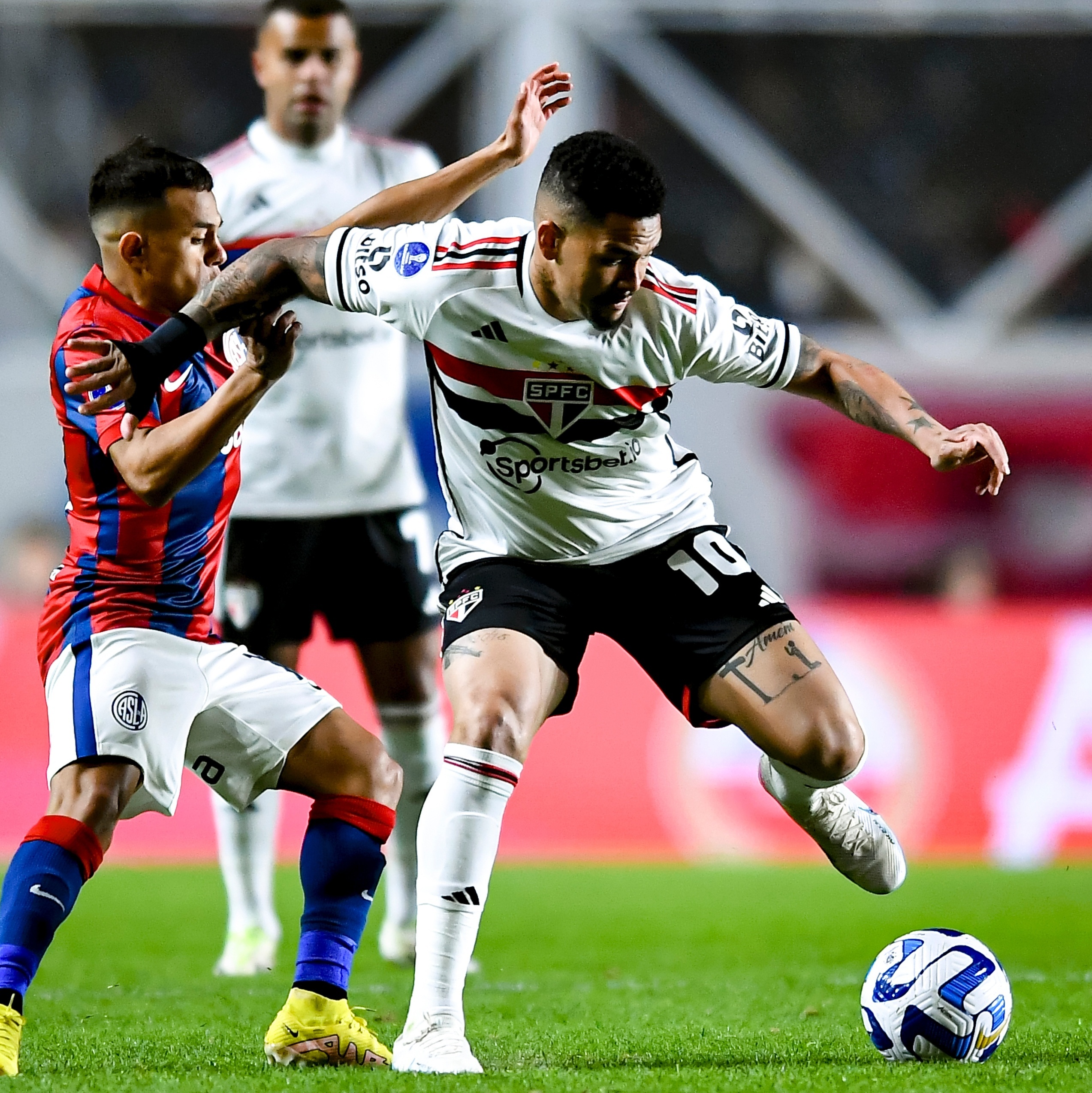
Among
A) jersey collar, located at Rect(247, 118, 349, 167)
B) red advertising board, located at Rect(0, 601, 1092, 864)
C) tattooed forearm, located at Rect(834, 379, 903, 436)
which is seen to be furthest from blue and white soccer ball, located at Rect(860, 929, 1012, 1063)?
red advertising board, located at Rect(0, 601, 1092, 864)

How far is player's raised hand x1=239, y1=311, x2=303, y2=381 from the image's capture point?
12.1 feet

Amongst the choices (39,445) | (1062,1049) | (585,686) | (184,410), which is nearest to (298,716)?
(184,410)

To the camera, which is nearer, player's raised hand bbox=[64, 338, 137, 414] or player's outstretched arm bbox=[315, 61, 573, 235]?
player's raised hand bbox=[64, 338, 137, 414]

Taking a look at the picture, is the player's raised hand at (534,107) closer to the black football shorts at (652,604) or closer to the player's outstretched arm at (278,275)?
the player's outstretched arm at (278,275)

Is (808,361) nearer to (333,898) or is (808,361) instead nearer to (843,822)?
(843,822)

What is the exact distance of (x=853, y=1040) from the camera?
425 cm

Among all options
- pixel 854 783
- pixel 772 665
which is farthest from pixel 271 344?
pixel 854 783

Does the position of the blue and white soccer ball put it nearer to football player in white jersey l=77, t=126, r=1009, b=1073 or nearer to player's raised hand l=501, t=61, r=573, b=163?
football player in white jersey l=77, t=126, r=1009, b=1073

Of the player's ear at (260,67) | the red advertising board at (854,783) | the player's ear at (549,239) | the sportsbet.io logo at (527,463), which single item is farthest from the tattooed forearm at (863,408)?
the red advertising board at (854,783)

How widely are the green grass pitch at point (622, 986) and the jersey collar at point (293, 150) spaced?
2.65 m

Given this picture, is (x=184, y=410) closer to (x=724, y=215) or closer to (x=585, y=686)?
(x=585, y=686)

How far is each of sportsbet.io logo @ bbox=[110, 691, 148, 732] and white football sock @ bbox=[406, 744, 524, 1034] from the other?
656mm

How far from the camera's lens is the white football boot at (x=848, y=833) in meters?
4.42

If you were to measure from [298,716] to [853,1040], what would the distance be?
5.11ft
